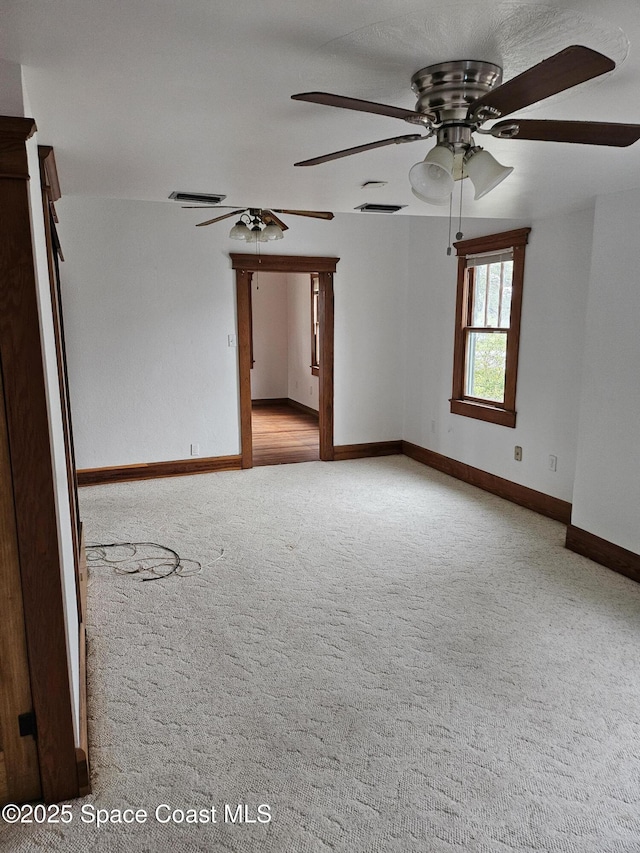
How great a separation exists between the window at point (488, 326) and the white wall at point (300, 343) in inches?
133

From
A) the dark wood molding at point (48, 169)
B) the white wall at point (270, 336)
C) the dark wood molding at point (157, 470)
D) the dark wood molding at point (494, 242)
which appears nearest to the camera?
the dark wood molding at point (48, 169)

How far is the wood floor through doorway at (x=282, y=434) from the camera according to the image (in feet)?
21.4

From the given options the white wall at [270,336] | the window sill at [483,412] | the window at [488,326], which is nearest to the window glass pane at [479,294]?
the window at [488,326]

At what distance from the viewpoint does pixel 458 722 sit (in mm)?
2320

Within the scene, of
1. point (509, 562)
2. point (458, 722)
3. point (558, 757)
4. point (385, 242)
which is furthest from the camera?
point (385, 242)

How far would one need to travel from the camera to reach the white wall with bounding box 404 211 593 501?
14.0ft

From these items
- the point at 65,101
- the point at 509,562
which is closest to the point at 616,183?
the point at 509,562

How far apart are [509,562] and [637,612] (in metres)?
0.80

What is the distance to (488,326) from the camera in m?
5.23

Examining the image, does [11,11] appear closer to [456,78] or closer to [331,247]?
[456,78]

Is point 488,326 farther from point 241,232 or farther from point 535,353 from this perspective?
point 241,232

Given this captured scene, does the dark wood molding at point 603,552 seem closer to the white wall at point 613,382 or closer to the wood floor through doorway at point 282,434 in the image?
the white wall at point 613,382

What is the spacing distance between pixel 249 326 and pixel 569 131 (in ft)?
14.5

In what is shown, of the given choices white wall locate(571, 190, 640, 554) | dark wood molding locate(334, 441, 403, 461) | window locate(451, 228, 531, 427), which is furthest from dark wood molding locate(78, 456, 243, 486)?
white wall locate(571, 190, 640, 554)
